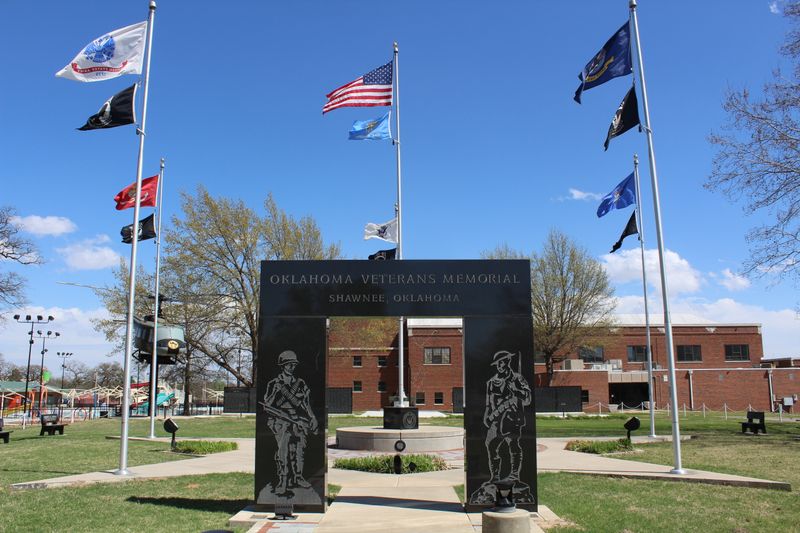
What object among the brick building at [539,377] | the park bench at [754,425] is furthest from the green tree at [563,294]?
the park bench at [754,425]

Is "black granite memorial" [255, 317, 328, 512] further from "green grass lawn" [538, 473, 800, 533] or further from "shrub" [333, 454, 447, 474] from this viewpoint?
→ "shrub" [333, 454, 447, 474]

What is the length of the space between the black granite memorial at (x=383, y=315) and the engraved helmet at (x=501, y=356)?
2 centimetres

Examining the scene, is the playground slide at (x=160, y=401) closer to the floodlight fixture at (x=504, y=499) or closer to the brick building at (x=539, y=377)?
the brick building at (x=539, y=377)

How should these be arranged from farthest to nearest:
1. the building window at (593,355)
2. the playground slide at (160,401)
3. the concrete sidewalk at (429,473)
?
the building window at (593,355), the playground slide at (160,401), the concrete sidewalk at (429,473)

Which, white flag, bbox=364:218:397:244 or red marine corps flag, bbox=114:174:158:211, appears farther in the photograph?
white flag, bbox=364:218:397:244

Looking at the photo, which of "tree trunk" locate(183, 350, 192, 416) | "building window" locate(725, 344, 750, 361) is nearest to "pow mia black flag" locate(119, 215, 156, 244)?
"tree trunk" locate(183, 350, 192, 416)

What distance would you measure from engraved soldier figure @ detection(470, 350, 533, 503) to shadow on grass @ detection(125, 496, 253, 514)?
12.6 ft

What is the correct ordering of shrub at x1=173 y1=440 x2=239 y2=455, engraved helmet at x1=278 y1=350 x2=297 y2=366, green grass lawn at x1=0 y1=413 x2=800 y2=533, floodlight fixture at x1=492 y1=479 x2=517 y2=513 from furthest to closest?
1. shrub at x1=173 y1=440 x2=239 y2=455
2. engraved helmet at x1=278 y1=350 x2=297 y2=366
3. green grass lawn at x1=0 y1=413 x2=800 y2=533
4. floodlight fixture at x1=492 y1=479 x2=517 y2=513

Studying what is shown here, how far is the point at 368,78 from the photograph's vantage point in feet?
70.0

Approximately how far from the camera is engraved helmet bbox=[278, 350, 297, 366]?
9.91m

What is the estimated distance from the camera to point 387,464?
47.7 feet

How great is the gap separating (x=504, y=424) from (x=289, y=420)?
10.9ft

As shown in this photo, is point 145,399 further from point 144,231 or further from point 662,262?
point 662,262

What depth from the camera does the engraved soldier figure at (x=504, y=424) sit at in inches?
376
